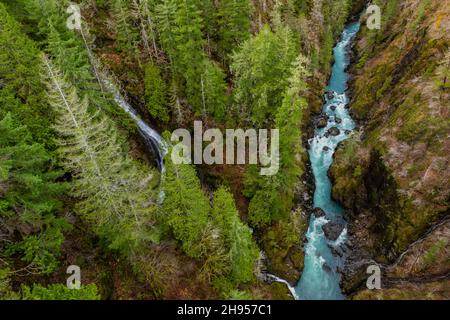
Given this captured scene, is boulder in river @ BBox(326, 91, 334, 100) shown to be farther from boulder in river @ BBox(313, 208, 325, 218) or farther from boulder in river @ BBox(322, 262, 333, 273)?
boulder in river @ BBox(322, 262, 333, 273)

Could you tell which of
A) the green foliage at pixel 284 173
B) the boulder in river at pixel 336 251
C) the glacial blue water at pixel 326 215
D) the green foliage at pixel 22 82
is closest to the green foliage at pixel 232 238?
the green foliage at pixel 284 173

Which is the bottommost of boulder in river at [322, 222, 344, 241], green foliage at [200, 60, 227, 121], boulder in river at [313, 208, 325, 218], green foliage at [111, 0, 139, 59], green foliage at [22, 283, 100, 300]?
green foliage at [22, 283, 100, 300]

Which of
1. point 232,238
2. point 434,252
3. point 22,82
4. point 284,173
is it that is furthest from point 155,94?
point 434,252

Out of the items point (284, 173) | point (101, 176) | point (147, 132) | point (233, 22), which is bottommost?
point (101, 176)

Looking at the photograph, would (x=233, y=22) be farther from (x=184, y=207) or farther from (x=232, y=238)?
(x=232, y=238)

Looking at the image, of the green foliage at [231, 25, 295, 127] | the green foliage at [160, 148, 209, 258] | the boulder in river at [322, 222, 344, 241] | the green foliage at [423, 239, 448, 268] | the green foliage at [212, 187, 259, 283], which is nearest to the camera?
the green foliage at [160, 148, 209, 258]

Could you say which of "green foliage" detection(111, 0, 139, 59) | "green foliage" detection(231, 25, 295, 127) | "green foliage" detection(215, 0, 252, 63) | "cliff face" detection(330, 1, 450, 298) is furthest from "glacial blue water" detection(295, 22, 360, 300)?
"green foliage" detection(111, 0, 139, 59)
